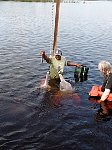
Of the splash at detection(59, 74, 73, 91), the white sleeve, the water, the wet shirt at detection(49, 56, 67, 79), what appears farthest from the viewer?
the wet shirt at detection(49, 56, 67, 79)

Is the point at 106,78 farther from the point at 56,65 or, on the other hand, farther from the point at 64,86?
the point at 56,65

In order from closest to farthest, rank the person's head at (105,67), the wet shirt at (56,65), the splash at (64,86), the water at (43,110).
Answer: the water at (43,110) → the person's head at (105,67) → the splash at (64,86) → the wet shirt at (56,65)

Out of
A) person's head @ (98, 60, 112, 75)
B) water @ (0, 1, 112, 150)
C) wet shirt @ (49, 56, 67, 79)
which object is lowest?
water @ (0, 1, 112, 150)

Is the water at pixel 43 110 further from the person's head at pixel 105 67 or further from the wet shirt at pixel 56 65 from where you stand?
the person's head at pixel 105 67

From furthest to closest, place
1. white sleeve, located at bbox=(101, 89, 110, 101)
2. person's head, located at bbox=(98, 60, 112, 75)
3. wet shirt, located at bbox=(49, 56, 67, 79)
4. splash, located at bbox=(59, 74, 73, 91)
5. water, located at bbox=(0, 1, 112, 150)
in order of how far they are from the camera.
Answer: wet shirt, located at bbox=(49, 56, 67, 79), splash, located at bbox=(59, 74, 73, 91), white sleeve, located at bbox=(101, 89, 110, 101), person's head, located at bbox=(98, 60, 112, 75), water, located at bbox=(0, 1, 112, 150)

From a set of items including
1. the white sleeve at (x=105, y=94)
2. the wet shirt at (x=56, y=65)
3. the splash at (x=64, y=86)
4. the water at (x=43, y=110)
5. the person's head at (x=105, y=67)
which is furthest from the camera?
the wet shirt at (x=56, y=65)

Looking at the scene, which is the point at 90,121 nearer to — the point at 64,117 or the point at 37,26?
the point at 64,117

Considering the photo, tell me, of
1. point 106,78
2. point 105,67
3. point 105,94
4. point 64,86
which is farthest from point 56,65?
point 105,67

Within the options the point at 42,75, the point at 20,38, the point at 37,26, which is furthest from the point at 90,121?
the point at 37,26

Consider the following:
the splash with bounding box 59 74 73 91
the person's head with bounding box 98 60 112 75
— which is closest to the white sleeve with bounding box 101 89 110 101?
the person's head with bounding box 98 60 112 75

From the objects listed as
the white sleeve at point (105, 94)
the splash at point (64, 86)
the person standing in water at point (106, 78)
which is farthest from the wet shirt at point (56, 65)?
the white sleeve at point (105, 94)

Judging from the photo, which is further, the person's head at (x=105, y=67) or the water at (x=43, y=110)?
the person's head at (x=105, y=67)

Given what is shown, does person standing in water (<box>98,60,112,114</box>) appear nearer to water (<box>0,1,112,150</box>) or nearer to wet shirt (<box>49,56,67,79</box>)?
water (<box>0,1,112,150</box>)

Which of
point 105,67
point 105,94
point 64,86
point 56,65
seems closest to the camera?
point 105,67
